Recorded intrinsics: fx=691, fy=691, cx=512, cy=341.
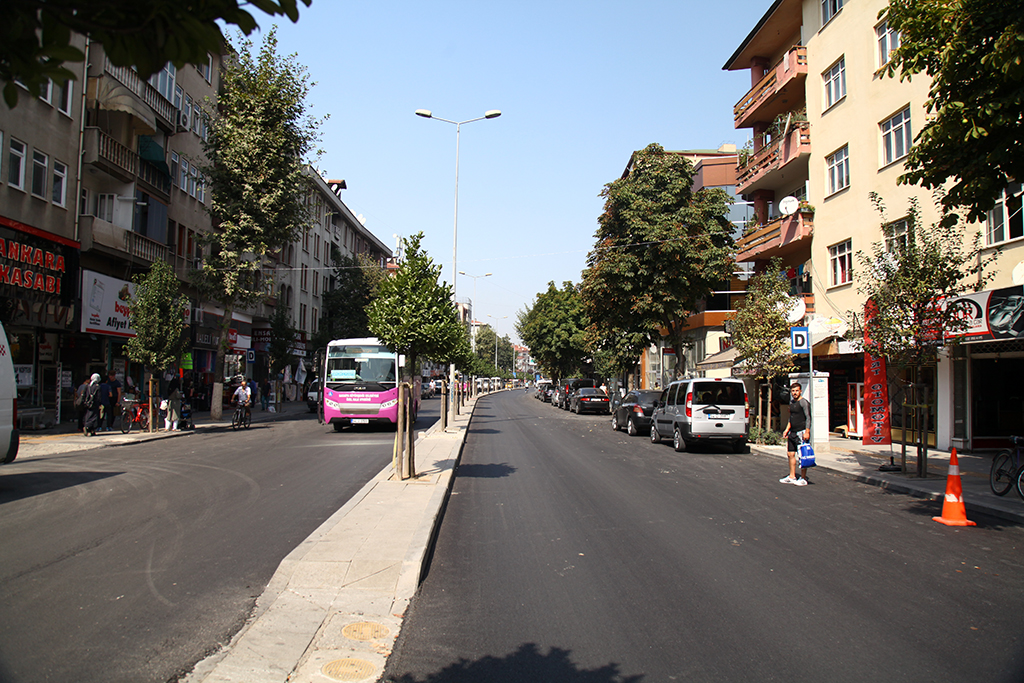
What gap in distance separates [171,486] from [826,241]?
2082cm

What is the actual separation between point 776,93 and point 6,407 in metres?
25.8

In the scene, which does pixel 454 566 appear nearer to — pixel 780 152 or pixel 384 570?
pixel 384 570

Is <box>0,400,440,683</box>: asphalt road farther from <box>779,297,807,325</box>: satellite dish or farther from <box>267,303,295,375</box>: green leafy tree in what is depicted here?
<box>267,303,295,375</box>: green leafy tree

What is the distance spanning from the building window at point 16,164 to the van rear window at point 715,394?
809 inches

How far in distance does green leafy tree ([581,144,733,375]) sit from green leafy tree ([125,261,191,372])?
17.4 meters

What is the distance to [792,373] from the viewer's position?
19.9 m

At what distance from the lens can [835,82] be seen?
908 inches

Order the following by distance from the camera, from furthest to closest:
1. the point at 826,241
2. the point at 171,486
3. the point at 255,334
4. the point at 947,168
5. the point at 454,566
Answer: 1. the point at 255,334
2. the point at 826,241
3. the point at 171,486
4. the point at 947,168
5. the point at 454,566

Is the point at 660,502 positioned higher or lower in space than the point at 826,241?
lower

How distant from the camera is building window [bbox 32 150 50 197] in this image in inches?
843

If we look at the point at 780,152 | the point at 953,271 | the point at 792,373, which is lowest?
the point at 792,373

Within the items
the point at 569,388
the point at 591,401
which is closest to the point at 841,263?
the point at 591,401

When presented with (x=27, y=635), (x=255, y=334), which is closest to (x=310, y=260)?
(x=255, y=334)

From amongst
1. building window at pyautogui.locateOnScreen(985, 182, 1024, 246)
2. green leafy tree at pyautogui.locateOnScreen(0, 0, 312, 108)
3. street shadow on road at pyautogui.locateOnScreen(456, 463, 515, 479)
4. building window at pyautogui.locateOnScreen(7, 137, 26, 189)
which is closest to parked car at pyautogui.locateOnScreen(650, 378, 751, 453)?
street shadow on road at pyautogui.locateOnScreen(456, 463, 515, 479)
